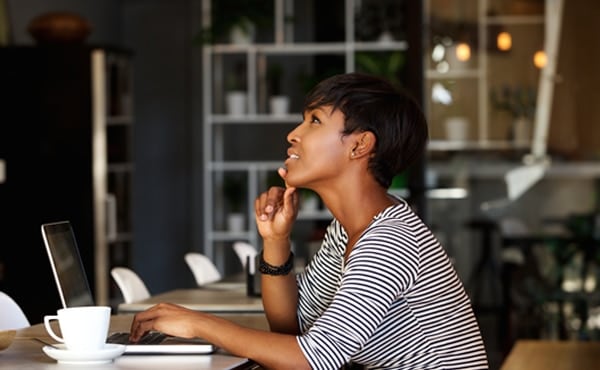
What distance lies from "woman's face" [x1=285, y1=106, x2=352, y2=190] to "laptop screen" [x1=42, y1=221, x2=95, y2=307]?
0.45 m

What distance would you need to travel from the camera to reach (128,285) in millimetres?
3848

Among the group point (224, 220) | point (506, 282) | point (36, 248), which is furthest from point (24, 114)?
point (506, 282)

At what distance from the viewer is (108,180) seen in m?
7.18

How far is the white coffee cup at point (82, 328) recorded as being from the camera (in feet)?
6.72

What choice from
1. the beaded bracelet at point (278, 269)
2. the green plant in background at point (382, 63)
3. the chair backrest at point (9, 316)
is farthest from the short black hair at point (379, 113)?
the green plant in background at point (382, 63)

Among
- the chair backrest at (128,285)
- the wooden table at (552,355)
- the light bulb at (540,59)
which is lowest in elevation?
the wooden table at (552,355)

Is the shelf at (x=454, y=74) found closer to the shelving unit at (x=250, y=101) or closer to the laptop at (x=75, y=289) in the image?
the shelving unit at (x=250, y=101)

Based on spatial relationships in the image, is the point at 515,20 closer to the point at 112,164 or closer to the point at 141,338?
the point at 112,164

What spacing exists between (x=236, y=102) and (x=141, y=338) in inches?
245

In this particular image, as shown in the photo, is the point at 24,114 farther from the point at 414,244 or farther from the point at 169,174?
the point at 414,244

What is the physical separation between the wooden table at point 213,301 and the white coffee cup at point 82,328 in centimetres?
133

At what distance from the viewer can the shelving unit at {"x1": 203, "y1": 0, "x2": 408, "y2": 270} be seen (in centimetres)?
832

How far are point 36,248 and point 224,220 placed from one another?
217cm

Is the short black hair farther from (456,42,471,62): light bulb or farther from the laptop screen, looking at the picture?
(456,42,471,62): light bulb
